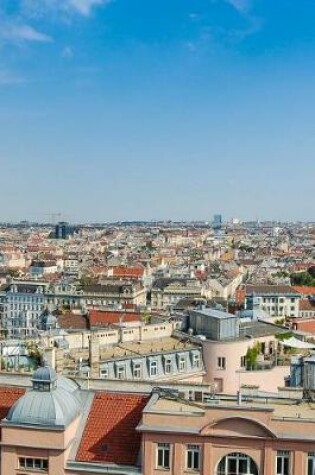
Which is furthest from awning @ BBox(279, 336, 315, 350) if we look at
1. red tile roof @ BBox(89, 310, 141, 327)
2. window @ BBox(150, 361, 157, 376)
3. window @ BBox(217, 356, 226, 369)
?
red tile roof @ BBox(89, 310, 141, 327)

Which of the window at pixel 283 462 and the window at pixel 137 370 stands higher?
the window at pixel 283 462

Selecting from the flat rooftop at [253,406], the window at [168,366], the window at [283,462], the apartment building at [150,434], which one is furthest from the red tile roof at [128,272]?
the window at [283,462]

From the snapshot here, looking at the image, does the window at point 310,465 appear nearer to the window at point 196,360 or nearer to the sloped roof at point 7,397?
the sloped roof at point 7,397

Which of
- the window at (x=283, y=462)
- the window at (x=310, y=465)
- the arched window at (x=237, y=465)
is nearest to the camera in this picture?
the window at (x=310, y=465)

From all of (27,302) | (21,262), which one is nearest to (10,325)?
(27,302)

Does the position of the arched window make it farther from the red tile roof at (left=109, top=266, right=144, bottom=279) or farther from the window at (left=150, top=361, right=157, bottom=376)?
the red tile roof at (left=109, top=266, right=144, bottom=279)

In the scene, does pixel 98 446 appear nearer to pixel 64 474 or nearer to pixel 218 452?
pixel 64 474

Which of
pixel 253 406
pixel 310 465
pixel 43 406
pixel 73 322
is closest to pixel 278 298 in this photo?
pixel 73 322
